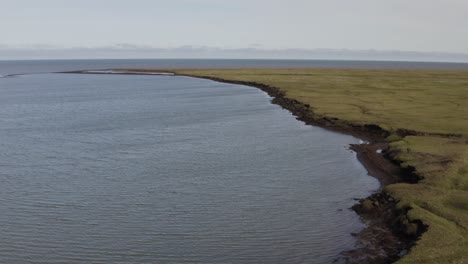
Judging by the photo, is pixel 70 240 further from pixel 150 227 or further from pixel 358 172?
pixel 358 172

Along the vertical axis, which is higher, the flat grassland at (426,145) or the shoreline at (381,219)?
the flat grassland at (426,145)

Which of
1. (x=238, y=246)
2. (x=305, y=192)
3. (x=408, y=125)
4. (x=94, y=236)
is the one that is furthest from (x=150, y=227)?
(x=408, y=125)

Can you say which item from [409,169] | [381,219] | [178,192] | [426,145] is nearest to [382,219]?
[381,219]

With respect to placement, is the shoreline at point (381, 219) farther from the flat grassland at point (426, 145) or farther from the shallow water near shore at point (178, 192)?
the shallow water near shore at point (178, 192)

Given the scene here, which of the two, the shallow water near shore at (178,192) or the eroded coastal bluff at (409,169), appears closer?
the eroded coastal bluff at (409,169)

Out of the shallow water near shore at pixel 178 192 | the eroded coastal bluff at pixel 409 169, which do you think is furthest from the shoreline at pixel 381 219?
the shallow water near shore at pixel 178 192

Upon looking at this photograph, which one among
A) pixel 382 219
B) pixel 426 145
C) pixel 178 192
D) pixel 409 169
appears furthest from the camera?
pixel 426 145

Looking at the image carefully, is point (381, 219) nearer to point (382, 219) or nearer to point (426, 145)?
point (382, 219)
